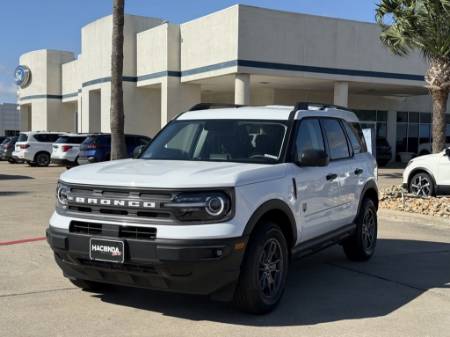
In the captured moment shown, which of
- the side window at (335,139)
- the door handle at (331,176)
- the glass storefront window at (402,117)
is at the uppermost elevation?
the glass storefront window at (402,117)

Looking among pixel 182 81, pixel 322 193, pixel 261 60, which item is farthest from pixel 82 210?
pixel 182 81

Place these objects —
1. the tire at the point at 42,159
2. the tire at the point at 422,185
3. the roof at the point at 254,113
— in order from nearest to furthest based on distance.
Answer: the roof at the point at 254,113 → the tire at the point at 422,185 → the tire at the point at 42,159

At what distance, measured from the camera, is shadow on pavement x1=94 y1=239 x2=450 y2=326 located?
5.41m

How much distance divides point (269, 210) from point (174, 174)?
3.14 ft

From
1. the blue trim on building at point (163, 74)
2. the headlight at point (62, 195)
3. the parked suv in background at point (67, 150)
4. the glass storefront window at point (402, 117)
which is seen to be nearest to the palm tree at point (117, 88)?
the parked suv in background at point (67, 150)

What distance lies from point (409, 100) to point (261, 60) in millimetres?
15089

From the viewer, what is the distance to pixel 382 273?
7.25m

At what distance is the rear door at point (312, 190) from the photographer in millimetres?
5992

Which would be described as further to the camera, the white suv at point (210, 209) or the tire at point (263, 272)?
the tire at point (263, 272)

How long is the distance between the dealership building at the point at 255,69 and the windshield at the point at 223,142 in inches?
695

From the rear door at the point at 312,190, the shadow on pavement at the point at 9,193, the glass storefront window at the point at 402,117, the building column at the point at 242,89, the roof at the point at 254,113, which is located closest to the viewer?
the rear door at the point at 312,190

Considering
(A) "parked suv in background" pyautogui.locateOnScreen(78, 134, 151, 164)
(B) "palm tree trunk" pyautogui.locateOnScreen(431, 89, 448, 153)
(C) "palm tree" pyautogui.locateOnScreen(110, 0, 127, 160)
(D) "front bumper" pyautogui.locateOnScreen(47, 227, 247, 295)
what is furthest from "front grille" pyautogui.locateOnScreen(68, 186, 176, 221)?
(A) "parked suv in background" pyautogui.locateOnScreen(78, 134, 151, 164)

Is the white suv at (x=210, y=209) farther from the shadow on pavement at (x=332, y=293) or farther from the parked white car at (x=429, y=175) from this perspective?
the parked white car at (x=429, y=175)

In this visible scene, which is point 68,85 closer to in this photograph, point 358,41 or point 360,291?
point 358,41
